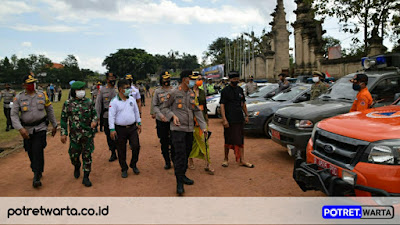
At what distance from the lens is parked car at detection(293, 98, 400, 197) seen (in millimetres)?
2980

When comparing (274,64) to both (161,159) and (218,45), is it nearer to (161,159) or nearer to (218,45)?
(161,159)

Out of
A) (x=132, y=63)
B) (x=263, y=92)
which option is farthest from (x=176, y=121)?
(x=132, y=63)

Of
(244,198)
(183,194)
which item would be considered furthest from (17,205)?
(244,198)

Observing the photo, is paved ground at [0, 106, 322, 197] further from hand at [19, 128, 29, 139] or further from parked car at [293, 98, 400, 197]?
parked car at [293, 98, 400, 197]

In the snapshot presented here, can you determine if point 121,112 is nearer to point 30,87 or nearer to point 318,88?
point 30,87

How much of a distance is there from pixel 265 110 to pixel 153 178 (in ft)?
14.0

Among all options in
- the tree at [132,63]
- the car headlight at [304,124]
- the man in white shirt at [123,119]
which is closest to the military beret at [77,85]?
the man in white shirt at [123,119]

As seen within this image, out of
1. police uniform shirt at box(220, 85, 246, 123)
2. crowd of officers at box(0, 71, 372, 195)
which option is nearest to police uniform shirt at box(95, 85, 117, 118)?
crowd of officers at box(0, 71, 372, 195)

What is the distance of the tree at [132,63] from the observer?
85500 mm

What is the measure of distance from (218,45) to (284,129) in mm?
65509

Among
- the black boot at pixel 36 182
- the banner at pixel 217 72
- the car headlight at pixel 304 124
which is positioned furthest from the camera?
the banner at pixel 217 72

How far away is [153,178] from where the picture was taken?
5449mm

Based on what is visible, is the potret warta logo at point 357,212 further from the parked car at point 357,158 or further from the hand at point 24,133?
the hand at point 24,133

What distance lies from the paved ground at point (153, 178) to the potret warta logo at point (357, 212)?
0.86 metres
